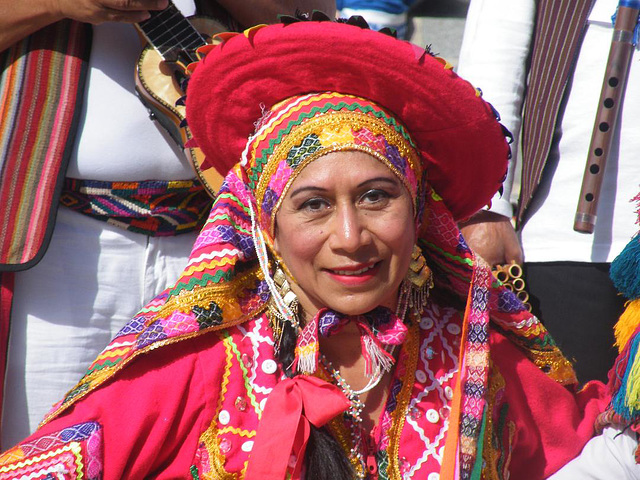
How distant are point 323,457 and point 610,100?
147cm

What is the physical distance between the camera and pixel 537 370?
2705mm

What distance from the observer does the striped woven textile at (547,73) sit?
287 centimetres

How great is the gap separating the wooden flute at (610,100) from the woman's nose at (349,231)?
0.83 meters

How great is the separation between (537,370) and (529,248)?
43 cm

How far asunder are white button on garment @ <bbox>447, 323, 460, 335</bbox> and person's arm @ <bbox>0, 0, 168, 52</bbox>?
1.36 meters

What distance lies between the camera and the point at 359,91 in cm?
239

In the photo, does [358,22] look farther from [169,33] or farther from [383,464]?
[383,464]

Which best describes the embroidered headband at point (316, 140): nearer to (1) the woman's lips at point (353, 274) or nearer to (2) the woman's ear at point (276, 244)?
(2) the woman's ear at point (276, 244)

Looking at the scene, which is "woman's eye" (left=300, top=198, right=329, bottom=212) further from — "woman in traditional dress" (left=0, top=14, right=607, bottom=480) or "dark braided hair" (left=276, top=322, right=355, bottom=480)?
"dark braided hair" (left=276, top=322, right=355, bottom=480)

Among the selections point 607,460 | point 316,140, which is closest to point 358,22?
point 316,140

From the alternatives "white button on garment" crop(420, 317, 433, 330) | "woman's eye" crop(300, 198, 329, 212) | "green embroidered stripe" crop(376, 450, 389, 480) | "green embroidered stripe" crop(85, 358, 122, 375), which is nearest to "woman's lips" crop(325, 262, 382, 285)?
"woman's eye" crop(300, 198, 329, 212)

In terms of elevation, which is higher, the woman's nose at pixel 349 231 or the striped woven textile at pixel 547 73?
the striped woven textile at pixel 547 73

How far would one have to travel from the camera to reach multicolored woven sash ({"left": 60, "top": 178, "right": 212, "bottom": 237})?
2695 mm

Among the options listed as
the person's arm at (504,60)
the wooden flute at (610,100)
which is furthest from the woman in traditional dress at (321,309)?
the person's arm at (504,60)
